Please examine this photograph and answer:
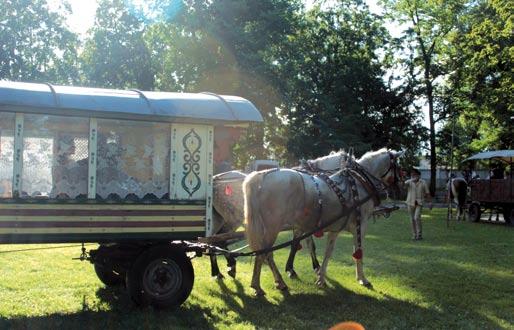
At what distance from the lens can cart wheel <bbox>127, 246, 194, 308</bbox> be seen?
6.32m

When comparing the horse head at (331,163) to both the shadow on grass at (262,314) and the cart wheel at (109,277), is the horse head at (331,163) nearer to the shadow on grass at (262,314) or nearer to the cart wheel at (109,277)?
the shadow on grass at (262,314)

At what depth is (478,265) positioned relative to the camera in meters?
10.3

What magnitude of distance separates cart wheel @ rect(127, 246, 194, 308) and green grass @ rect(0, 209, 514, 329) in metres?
0.18

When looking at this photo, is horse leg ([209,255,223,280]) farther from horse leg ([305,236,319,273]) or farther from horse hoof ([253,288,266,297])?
horse leg ([305,236,319,273])

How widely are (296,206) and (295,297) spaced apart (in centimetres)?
126

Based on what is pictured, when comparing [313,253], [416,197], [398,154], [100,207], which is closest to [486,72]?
[416,197]

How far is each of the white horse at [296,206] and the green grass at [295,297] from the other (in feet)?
1.94

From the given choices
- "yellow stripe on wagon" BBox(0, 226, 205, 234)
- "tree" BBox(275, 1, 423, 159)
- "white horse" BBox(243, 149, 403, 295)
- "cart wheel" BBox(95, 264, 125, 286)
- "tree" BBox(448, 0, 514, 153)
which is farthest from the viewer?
"tree" BBox(275, 1, 423, 159)

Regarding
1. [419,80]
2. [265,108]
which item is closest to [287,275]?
[265,108]

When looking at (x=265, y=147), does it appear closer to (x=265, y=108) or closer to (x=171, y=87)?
(x=265, y=108)

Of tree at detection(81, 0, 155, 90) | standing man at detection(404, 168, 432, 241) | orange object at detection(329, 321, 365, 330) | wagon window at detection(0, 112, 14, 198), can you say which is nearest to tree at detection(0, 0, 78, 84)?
tree at detection(81, 0, 155, 90)

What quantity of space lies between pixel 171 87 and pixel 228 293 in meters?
22.8

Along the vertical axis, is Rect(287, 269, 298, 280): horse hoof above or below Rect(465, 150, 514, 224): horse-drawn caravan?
below

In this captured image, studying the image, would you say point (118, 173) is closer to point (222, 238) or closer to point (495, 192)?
point (222, 238)
